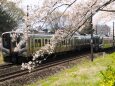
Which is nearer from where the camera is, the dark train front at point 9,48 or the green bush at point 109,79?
Result: the green bush at point 109,79

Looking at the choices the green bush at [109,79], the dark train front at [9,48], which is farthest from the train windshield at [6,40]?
the green bush at [109,79]

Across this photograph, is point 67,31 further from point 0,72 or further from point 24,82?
point 0,72

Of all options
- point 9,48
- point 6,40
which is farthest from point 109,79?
point 6,40

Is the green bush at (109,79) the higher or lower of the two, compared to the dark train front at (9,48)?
higher

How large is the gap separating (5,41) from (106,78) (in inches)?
843

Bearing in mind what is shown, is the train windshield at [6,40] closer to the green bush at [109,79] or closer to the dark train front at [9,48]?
the dark train front at [9,48]

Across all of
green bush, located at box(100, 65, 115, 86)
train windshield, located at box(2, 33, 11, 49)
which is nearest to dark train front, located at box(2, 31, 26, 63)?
train windshield, located at box(2, 33, 11, 49)

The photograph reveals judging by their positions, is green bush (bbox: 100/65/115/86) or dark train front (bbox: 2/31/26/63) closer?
green bush (bbox: 100/65/115/86)

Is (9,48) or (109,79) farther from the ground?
(109,79)

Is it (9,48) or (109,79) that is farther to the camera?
(9,48)

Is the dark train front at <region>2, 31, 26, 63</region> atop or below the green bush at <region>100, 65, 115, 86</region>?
below

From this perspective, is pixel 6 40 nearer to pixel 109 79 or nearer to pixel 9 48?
pixel 9 48

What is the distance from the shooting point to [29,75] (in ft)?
64.6

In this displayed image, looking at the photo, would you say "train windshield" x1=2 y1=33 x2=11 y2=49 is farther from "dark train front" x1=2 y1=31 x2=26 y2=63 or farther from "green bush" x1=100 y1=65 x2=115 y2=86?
"green bush" x1=100 y1=65 x2=115 y2=86
